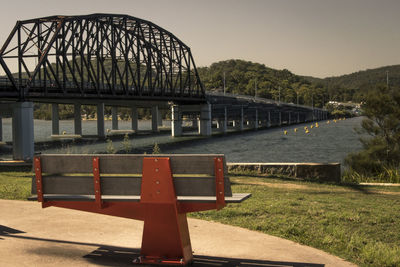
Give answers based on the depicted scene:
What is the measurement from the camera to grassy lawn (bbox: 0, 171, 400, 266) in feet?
27.0

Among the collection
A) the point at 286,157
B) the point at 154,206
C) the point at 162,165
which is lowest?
the point at 286,157

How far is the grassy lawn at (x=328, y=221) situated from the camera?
8.24 meters

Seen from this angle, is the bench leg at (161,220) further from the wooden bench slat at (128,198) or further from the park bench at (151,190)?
the wooden bench slat at (128,198)

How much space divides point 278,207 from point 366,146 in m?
29.6

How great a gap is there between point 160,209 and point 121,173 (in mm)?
784

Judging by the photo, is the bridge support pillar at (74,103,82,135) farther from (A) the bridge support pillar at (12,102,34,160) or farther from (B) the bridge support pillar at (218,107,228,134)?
Answer: (A) the bridge support pillar at (12,102,34,160)

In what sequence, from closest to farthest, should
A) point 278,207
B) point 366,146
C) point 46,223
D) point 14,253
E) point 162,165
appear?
point 162,165 < point 14,253 < point 46,223 < point 278,207 < point 366,146

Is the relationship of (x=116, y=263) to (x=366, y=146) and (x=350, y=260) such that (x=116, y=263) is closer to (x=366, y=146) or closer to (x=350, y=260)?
(x=350, y=260)

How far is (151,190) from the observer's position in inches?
291

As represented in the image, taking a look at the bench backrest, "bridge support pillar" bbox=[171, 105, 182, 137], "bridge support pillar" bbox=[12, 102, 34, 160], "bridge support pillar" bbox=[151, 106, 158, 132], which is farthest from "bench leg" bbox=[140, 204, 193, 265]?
"bridge support pillar" bbox=[151, 106, 158, 132]

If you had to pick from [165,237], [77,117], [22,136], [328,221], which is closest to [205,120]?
[77,117]

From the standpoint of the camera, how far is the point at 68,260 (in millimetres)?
7668

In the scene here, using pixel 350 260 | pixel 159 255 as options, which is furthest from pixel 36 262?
pixel 350 260

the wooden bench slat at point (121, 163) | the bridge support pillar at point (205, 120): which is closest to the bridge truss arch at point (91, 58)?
the bridge support pillar at point (205, 120)
